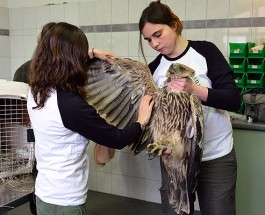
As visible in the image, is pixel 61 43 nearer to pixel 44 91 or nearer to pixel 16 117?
pixel 44 91

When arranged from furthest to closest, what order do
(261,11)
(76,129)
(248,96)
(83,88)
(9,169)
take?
(261,11)
(248,96)
(9,169)
(83,88)
(76,129)

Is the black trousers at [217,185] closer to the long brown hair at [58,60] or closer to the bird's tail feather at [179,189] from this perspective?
the bird's tail feather at [179,189]

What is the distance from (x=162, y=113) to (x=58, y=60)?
0.41m

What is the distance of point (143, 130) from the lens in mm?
1262

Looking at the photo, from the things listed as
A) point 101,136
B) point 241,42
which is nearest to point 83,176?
point 101,136

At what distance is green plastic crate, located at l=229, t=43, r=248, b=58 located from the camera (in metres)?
2.39

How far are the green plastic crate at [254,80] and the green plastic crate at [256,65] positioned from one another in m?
0.05

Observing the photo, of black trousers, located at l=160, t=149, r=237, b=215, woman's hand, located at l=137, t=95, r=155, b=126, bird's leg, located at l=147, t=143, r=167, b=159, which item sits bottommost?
black trousers, located at l=160, t=149, r=237, b=215

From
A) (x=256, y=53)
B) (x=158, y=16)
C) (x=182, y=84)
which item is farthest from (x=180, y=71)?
(x=256, y=53)

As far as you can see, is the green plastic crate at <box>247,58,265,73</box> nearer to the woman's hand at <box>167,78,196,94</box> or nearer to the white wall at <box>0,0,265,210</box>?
the white wall at <box>0,0,265,210</box>

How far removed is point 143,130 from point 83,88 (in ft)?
0.90

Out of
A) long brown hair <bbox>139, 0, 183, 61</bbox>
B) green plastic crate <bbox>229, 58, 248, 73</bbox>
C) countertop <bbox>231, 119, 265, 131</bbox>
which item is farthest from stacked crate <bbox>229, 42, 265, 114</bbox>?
long brown hair <bbox>139, 0, 183, 61</bbox>

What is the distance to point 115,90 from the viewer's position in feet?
4.56

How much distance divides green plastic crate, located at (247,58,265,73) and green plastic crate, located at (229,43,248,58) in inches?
2.8
